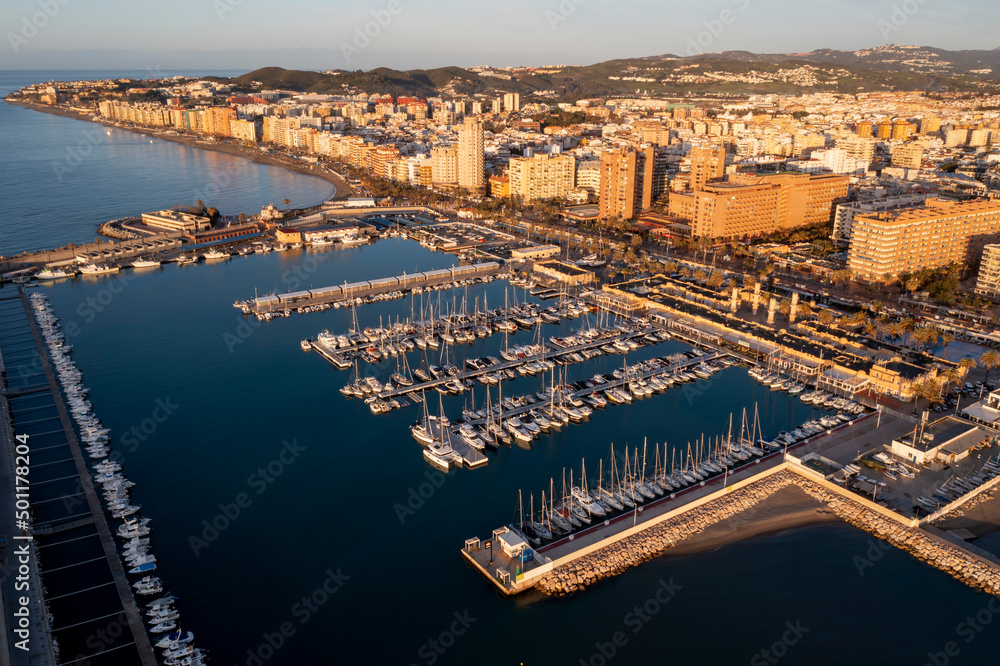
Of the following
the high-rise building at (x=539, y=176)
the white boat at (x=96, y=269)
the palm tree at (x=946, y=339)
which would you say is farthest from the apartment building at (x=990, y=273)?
the white boat at (x=96, y=269)

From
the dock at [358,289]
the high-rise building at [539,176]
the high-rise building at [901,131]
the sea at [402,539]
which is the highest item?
the high-rise building at [901,131]

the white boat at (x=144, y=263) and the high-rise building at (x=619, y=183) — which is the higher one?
the high-rise building at (x=619, y=183)

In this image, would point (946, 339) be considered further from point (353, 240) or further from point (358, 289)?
point (353, 240)

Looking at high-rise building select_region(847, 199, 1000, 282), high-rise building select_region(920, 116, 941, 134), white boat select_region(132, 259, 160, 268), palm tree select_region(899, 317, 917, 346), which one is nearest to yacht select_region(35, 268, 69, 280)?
white boat select_region(132, 259, 160, 268)

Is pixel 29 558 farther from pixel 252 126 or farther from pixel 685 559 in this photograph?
pixel 252 126

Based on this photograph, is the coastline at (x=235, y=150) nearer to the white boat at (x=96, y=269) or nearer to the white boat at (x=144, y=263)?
the white boat at (x=144, y=263)

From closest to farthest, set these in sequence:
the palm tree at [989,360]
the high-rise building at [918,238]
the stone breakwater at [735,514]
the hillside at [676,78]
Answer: the stone breakwater at [735,514] → the palm tree at [989,360] → the high-rise building at [918,238] → the hillside at [676,78]

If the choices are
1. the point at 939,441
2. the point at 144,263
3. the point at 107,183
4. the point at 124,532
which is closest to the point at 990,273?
the point at 939,441
